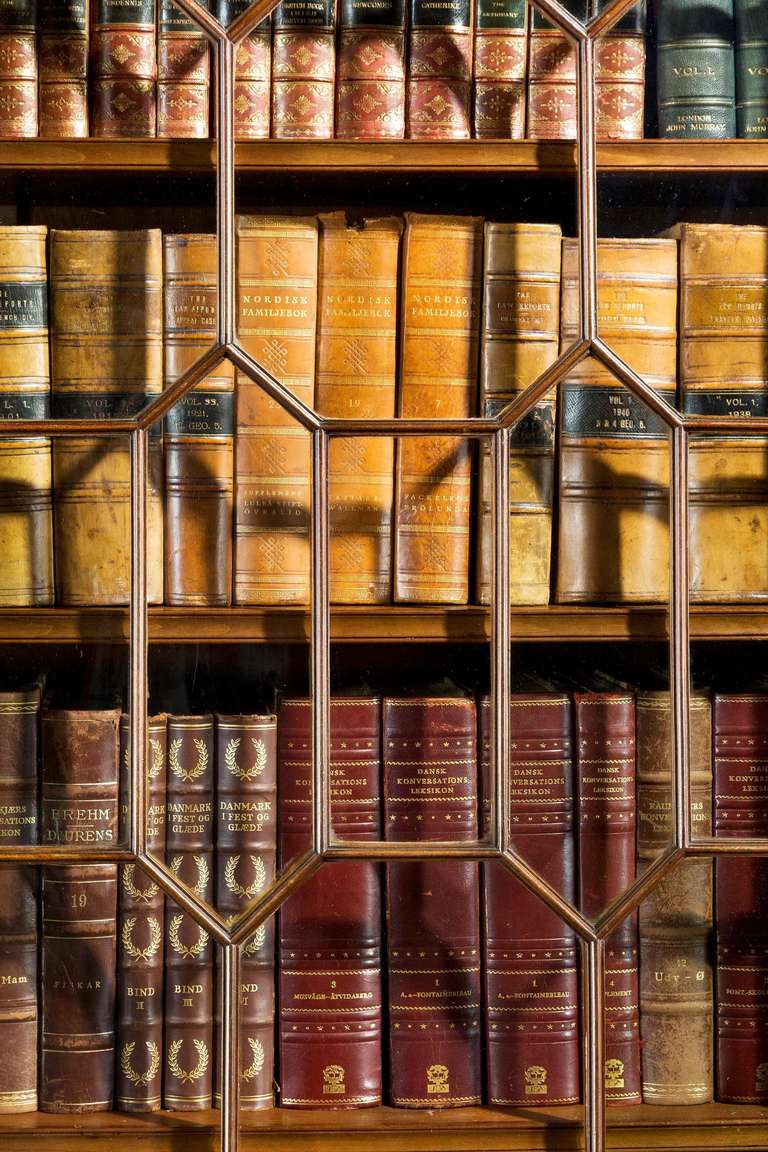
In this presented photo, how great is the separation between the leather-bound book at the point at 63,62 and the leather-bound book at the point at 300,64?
14cm

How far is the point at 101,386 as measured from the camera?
2.75 ft

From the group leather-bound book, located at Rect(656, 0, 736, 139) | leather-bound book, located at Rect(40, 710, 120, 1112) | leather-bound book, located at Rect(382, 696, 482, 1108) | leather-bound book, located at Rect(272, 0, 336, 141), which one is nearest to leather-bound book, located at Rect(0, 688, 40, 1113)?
leather-bound book, located at Rect(40, 710, 120, 1112)

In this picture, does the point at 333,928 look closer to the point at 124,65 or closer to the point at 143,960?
the point at 143,960

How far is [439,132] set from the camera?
0.85 m

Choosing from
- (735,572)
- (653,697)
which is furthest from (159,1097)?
(735,572)

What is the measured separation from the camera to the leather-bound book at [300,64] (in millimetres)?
844

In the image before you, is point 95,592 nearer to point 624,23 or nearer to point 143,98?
point 143,98

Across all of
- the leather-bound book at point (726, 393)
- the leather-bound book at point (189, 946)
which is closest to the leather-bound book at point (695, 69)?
the leather-bound book at point (726, 393)

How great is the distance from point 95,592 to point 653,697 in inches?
16.4

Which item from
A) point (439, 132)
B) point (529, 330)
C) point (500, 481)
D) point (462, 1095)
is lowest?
point (462, 1095)

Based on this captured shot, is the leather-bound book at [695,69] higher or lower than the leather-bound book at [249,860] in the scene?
higher

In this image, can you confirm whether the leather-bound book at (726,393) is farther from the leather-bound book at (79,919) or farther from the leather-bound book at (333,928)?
the leather-bound book at (79,919)

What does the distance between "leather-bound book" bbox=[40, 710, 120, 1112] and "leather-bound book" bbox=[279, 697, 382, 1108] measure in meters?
0.13

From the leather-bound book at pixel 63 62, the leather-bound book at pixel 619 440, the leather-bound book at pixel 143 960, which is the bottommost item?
the leather-bound book at pixel 143 960
